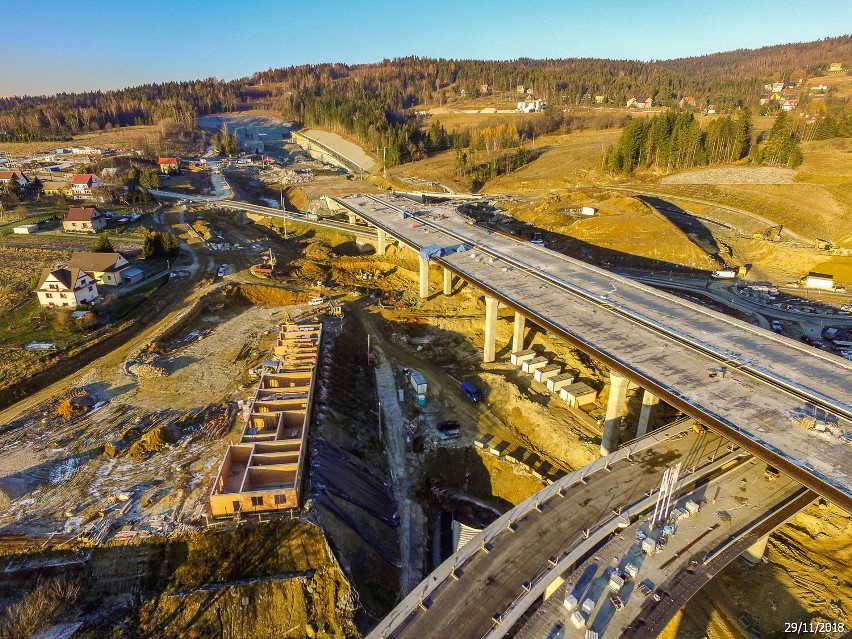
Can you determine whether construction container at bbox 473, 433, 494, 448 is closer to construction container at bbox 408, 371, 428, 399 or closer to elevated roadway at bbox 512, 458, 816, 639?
construction container at bbox 408, 371, 428, 399

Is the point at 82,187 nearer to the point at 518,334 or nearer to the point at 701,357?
the point at 518,334

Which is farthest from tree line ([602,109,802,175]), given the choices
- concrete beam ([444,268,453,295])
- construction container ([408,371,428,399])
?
construction container ([408,371,428,399])

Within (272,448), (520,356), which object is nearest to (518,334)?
(520,356)

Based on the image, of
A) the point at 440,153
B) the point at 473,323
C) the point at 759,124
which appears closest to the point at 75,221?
the point at 473,323

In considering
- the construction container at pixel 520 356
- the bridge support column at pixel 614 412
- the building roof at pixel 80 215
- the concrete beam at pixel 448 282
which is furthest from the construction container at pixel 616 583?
the building roof at pixel 80 215

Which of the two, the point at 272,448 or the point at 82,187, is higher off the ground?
the point at 82,187

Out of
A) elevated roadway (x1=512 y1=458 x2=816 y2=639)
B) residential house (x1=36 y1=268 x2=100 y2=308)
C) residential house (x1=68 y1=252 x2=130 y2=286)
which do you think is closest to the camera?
elevated roadway (x1=512 y1=458 x2=816 y2=639)

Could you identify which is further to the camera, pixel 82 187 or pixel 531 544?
pixel 82 187

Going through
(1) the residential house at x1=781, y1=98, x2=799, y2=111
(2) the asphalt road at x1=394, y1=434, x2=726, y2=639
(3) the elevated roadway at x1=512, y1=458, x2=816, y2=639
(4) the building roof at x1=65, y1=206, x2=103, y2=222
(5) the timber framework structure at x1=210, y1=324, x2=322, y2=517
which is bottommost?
(5) the timber framework structure at x1=210, y1=324, x2=322, y2=517
